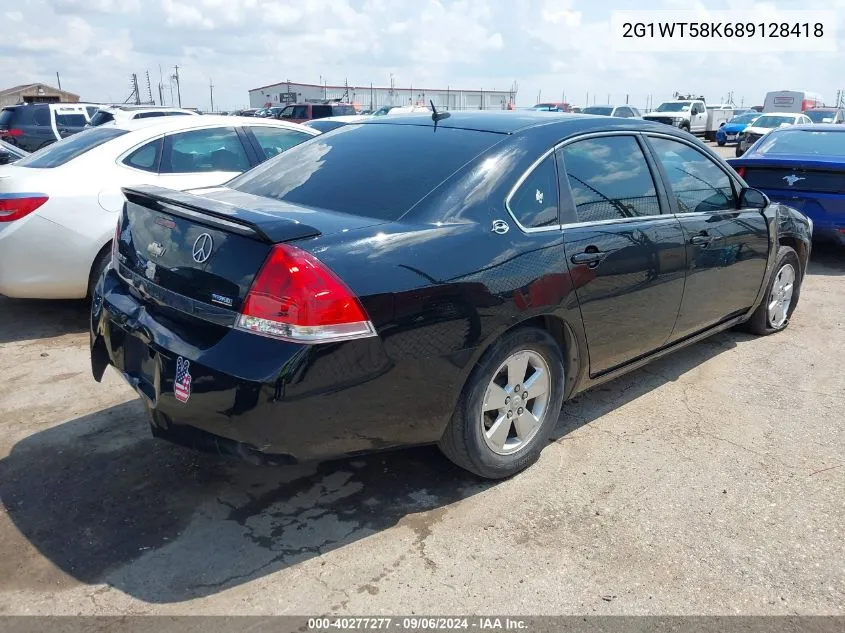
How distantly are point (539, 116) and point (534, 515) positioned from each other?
2045 millimetres

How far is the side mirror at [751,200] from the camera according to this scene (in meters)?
4.76

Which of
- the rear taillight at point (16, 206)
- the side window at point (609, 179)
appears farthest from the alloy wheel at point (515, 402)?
the rear taillight at point (16, 206)

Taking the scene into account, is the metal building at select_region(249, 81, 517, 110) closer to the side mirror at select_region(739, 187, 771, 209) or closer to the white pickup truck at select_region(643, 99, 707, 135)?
the white pickup truck at select_region(643, 99, 707, 135)

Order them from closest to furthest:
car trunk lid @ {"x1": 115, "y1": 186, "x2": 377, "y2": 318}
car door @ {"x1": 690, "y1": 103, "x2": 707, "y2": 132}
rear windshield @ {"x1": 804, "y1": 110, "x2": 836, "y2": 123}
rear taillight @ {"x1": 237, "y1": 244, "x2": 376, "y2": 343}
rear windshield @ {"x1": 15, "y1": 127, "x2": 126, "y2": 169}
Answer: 1. rear taillight @ {"x1": 237, "y1": 244, "x2": 376, "y2": 343}
2. car trunk lid @ {"x1": 115, "y1": 186, "x2": 377, "y2": 318}
3. rear windshield @ {"x1": 15, "y1": 127, "x2": 126, "y2": 169}
4. rear windshield @ {"x1": 804, "y1": 110, "x2": 836, "y2": 123}
5. car door @ {"x1": 690, "y1": 103, "x2": 707, "y2": 132}

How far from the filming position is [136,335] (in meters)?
2.96

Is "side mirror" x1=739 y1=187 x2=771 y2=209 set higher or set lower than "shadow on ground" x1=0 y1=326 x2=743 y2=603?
higher

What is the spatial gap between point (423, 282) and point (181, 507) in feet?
4.82

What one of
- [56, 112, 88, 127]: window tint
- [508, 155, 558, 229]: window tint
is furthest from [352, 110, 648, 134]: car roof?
[56, 112, 88, 127]: window tint

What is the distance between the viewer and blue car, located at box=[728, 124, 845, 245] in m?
7.49

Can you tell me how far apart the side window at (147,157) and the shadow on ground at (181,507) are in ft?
8.51

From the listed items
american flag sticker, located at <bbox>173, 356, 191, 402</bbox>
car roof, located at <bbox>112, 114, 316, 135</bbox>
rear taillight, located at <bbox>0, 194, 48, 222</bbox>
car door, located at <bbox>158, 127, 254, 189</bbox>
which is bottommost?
american flag sticker, located at <bbox>173, 356, 191, 402</bbox>

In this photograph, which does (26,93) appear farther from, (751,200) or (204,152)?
(751,200)

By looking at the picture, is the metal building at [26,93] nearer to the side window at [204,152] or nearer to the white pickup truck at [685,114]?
the white pickup truck at [685,114]

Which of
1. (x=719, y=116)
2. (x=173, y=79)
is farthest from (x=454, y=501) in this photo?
(x=173, y=79)
